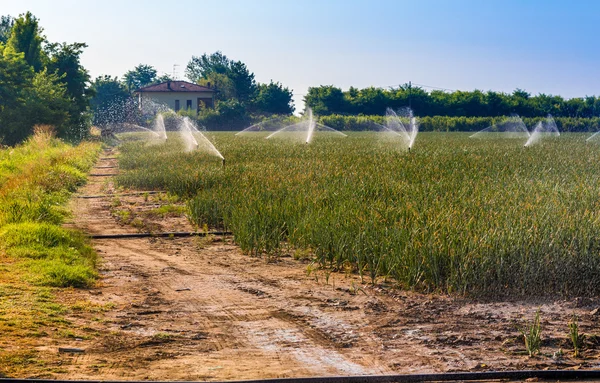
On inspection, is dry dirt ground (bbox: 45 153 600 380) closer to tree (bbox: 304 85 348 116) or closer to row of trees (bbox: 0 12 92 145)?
row of trees (bbox: 0 12 92 145)

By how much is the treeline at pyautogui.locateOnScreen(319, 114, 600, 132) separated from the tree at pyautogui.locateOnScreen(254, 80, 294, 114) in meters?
17.8

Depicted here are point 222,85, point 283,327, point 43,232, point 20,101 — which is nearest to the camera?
point 283,327

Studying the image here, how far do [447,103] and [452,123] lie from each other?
7551 millimetres

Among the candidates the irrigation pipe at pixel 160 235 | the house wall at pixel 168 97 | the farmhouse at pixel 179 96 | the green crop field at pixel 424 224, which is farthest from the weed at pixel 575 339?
the house wall at pixel 168 97

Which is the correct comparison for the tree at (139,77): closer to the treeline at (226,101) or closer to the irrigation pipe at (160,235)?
the treeline at (226,101)

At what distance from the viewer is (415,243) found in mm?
9305

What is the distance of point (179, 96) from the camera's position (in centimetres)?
10688

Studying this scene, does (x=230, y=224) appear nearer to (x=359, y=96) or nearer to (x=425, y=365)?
(x=425, y=365)

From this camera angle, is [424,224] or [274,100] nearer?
[424,224]

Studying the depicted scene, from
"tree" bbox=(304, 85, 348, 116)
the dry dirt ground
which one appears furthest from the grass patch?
"tree" bbox=(304, 85, 348, 116)

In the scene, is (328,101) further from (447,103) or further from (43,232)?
(43,232)

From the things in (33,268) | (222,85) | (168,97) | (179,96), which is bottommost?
(33,268)

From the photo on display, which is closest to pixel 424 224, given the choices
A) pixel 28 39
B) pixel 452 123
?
pixel 28 39

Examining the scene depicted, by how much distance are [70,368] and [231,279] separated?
3.81 meters
